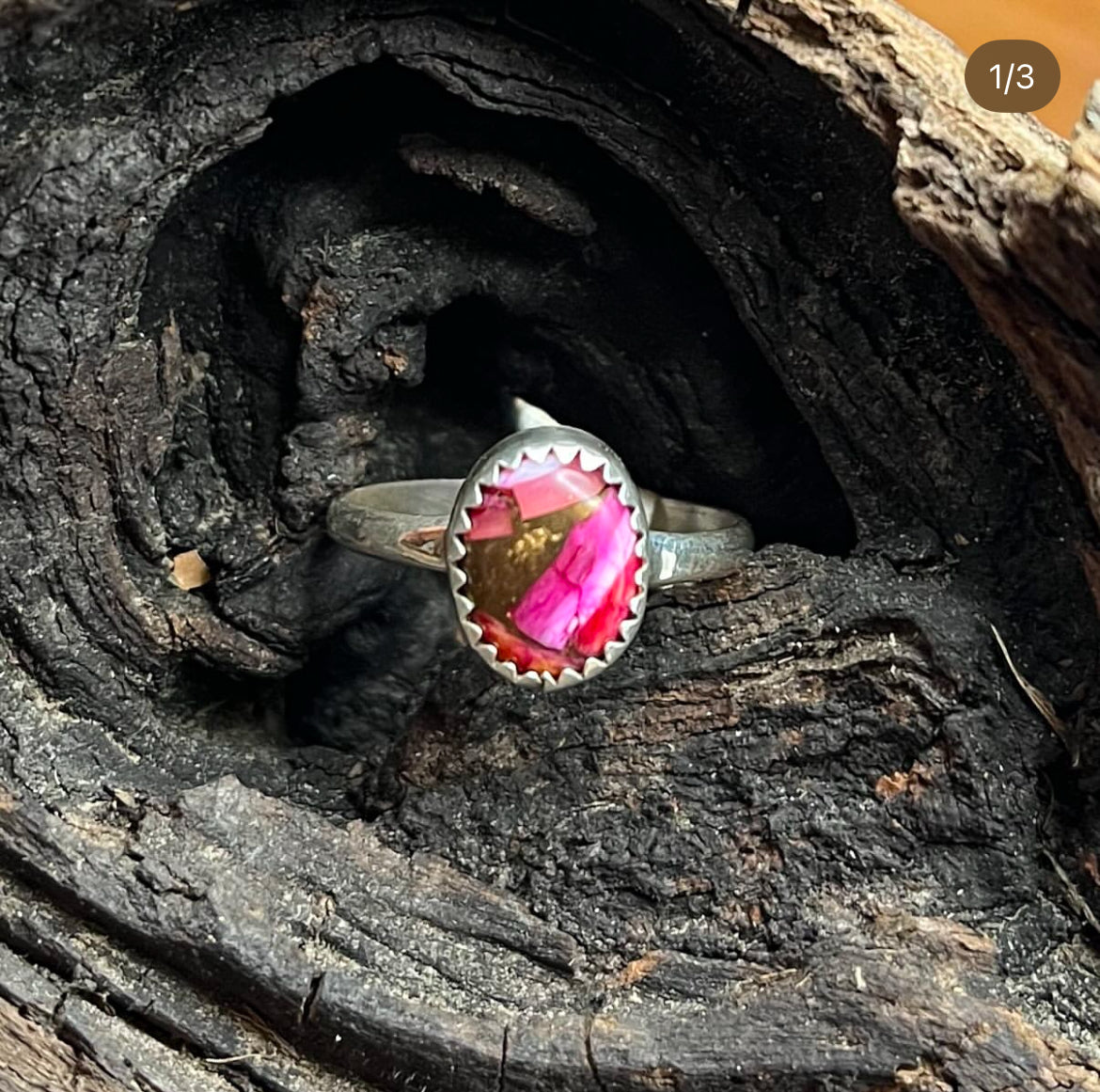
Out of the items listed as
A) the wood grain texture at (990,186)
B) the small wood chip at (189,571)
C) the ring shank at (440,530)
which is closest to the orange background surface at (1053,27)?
the wood grain texture at (990,186)

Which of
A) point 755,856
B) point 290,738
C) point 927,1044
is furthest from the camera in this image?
point 290,738

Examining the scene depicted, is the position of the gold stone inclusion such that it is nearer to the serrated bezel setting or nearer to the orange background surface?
the serrated bezel setting

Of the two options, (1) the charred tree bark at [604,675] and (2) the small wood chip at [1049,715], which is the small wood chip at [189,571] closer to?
(1) the charred tree bark at [604,675]

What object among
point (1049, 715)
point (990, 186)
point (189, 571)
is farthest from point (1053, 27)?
point (189, 571)

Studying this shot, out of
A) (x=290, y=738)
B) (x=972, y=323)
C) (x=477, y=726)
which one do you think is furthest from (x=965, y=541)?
(x=290, y=738)

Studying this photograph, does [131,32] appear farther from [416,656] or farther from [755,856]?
[755,856]

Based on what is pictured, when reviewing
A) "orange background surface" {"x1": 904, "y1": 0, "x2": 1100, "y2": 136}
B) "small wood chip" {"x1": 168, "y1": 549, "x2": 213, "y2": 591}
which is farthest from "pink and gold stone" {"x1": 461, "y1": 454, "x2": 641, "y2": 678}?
"orange background surface" {"x1": 904, "y1": 0, "x2": 1100, "y2": 136}
